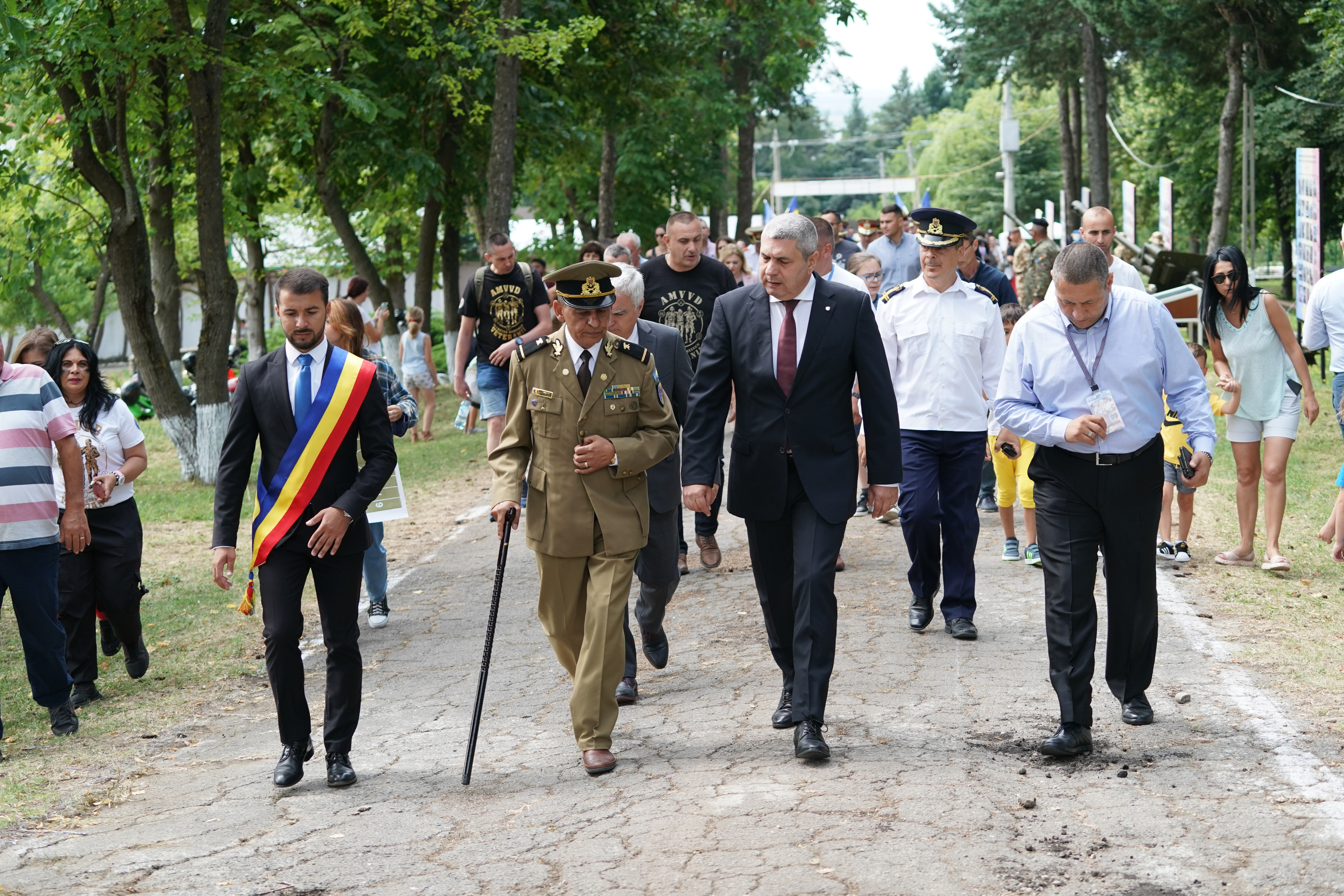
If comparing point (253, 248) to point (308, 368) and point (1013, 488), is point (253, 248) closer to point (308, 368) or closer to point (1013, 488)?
point (1013, 488)

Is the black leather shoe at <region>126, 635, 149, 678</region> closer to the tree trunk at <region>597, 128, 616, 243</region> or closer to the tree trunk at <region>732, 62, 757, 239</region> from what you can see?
the tree trunk at <region>597, 128, 616, 243</region>

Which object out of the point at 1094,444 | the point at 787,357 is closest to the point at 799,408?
the point at 787,357

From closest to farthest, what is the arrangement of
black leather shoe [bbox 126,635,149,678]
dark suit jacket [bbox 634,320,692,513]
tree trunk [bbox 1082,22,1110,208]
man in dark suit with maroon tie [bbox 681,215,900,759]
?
man in dark suit with maroon tie [bbox 681,215,900,759] → dark suit jacket [bbox 634,320,692,513] → black leather shoe [bbox 126,635,149,678] → tree trunk [bbox 1082,22,1110,208]

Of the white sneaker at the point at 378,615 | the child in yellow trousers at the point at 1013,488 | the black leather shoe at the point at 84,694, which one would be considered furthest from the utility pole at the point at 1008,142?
the black leather shoe at the point at 84,694

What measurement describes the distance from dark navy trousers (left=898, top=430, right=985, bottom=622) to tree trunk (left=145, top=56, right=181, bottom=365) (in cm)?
1046

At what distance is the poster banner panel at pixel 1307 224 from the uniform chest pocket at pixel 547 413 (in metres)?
14.1

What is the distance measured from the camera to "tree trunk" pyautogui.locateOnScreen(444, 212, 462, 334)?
85.4ft

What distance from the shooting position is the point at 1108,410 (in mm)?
5578

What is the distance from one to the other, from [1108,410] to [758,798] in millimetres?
2020

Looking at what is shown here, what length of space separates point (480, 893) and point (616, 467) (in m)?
1.88

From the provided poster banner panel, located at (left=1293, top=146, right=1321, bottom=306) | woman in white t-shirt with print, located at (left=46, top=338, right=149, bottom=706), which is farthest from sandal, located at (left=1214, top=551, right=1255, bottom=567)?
poster banner panel, located at (left=1293, top=146, right=1321, bottom=306)

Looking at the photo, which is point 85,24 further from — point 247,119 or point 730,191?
point 730,191

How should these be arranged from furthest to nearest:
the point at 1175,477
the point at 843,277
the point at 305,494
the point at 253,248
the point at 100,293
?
the point at 100,293
the point at 253,248
the point at 843,277
the point at 1175,477
the point at 305,494

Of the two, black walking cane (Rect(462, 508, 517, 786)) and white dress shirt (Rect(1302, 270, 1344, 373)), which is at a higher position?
white dress shirt (Rect(1302, 270, 1344, 373))
